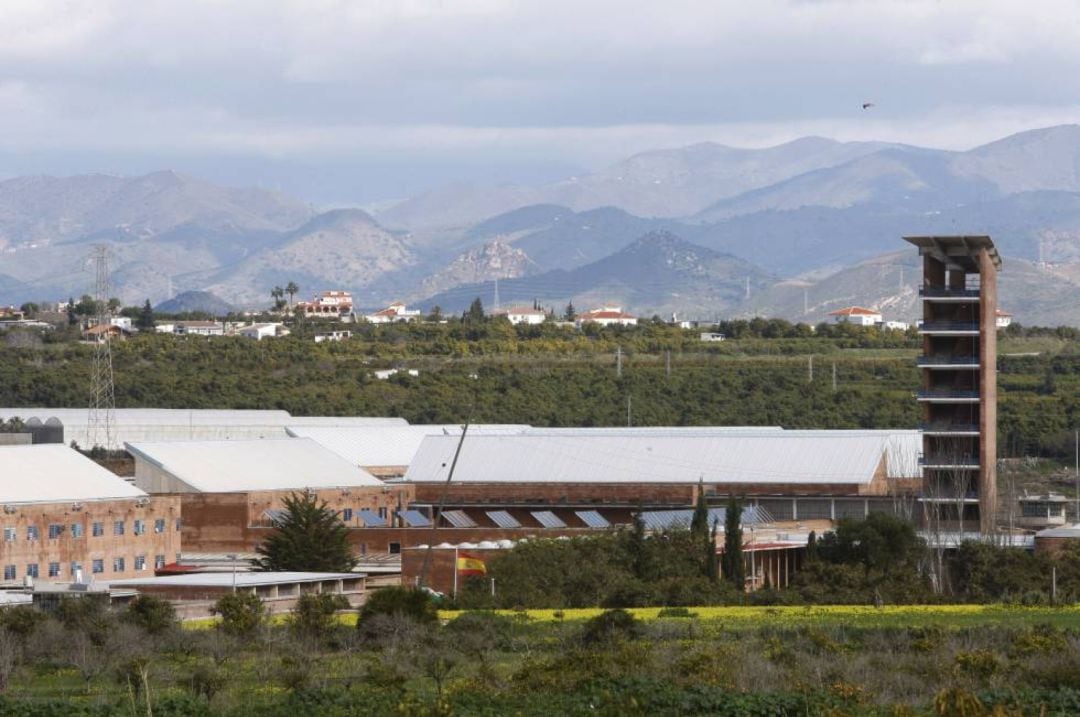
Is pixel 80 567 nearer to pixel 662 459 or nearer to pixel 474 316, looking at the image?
pixel 662 459

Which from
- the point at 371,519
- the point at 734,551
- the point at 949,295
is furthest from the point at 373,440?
the point at 734,551

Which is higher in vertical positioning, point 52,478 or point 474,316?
point 474,316

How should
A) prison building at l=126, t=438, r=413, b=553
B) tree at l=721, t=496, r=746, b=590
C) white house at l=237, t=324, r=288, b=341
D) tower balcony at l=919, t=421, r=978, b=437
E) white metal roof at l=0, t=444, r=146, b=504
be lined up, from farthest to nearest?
white house at l=237, t=324, r=288, b=341 → prison building at l=126, t=438, r=413, b=553 → tower balcony at l=919, t=421, r=978, b=437 → white metal roof at l=0, t=444, r=146, b=504 → tree at l=721, t=496, r=746, b=590

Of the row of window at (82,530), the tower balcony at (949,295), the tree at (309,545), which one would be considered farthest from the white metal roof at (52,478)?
the tower balcony at (949,295)

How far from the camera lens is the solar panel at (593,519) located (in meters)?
Answer: 82.9

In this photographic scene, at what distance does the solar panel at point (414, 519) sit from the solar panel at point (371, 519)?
1312mm

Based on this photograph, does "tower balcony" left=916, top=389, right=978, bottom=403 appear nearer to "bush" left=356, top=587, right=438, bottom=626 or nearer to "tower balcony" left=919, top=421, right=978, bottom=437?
"tower balcony" left=919, top=421, right=978, bottom=437

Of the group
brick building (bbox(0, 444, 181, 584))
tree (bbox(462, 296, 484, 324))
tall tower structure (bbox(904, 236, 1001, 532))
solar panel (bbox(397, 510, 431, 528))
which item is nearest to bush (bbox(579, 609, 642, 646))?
brick building (bbox(0, 444, 181, 584))

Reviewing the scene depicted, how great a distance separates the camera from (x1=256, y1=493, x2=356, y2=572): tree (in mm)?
69938

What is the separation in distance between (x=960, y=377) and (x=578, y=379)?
191 ft

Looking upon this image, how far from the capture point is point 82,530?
243 ft

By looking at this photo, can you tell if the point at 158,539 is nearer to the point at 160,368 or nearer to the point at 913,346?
the point at 160,368

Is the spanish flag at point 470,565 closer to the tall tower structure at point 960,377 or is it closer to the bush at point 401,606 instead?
the bush at point 401,606

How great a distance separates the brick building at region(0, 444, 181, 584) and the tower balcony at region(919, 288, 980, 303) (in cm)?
2772
